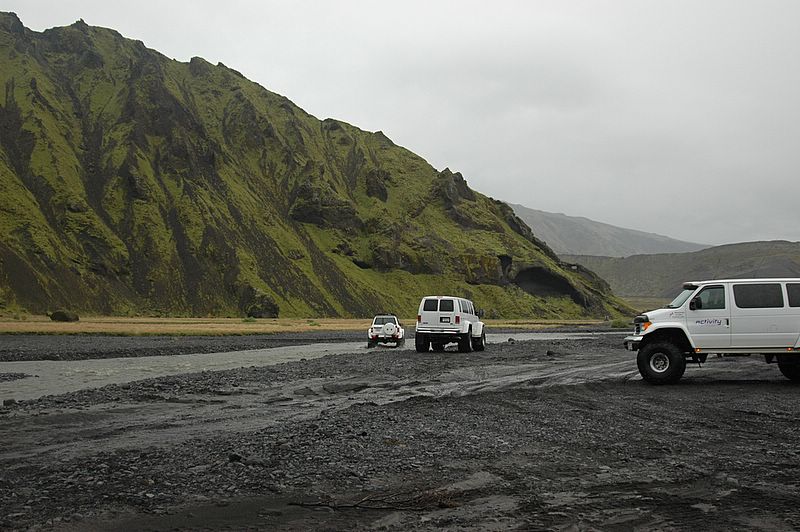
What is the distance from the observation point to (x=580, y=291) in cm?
12638

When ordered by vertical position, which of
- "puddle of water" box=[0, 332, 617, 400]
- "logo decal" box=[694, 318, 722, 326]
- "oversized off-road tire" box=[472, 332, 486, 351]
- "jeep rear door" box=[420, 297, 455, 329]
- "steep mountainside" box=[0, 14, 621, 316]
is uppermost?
"steep mountainside" box=[0, 14, 621, 316]

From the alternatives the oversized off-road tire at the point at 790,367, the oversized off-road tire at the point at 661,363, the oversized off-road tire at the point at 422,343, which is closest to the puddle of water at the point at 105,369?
the oversized off-road tire at the point at 422,343

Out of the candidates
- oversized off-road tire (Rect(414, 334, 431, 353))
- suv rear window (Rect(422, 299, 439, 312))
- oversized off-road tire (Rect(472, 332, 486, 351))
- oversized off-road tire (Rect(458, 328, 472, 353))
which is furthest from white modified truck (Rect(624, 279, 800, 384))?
oversized off-road tire (Rect(472, 332, 486, 351))

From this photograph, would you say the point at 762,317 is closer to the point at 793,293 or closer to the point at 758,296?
the point at 758,296

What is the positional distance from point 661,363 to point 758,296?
3074mm

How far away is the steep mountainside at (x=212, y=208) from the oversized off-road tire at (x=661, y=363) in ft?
219

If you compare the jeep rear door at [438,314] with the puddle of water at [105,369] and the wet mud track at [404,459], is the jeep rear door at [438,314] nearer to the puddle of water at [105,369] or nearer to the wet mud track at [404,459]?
the puddle of water at [105,369]

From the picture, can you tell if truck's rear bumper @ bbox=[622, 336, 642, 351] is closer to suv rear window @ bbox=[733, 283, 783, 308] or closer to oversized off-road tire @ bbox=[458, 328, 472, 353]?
suv rear window @ bbox=[733, 283, 783, 308]

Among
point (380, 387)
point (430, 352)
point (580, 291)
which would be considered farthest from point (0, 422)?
point (580, 291)

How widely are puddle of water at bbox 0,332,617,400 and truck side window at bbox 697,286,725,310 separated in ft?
55.1

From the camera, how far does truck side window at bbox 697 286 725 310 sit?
17.0 metres

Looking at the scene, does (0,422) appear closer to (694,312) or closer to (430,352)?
(694,312)

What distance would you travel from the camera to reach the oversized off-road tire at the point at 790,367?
17.7 meters

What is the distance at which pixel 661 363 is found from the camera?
17.2 m
